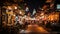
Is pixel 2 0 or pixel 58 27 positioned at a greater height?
pixel 2 0

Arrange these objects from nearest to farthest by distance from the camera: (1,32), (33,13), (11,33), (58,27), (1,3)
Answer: (1,3) < (1,32) < (11,33) < (58,27) < (33,13)

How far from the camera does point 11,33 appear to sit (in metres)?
14.0

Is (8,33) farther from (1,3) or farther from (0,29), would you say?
(1,3)

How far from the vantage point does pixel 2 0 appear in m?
12.4

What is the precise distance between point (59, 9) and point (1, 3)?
8.97m

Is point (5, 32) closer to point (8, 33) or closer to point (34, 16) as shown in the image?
point (8, 33)

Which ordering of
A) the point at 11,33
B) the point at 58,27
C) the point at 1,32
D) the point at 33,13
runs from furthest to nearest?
the point at 33,13
the point at 58,27
the point at 11,33
the point at 1,32

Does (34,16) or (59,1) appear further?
(34,16)

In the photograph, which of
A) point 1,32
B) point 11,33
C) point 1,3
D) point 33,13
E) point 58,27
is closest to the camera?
point 1,3

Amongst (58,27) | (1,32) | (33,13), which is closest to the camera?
(1,32)

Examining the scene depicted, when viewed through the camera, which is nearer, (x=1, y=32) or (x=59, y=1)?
(x=1, y=32)

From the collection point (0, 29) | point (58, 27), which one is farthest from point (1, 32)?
point (58, 27)

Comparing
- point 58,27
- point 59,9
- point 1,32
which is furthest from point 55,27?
point 1,32

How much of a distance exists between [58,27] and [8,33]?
285 inches
